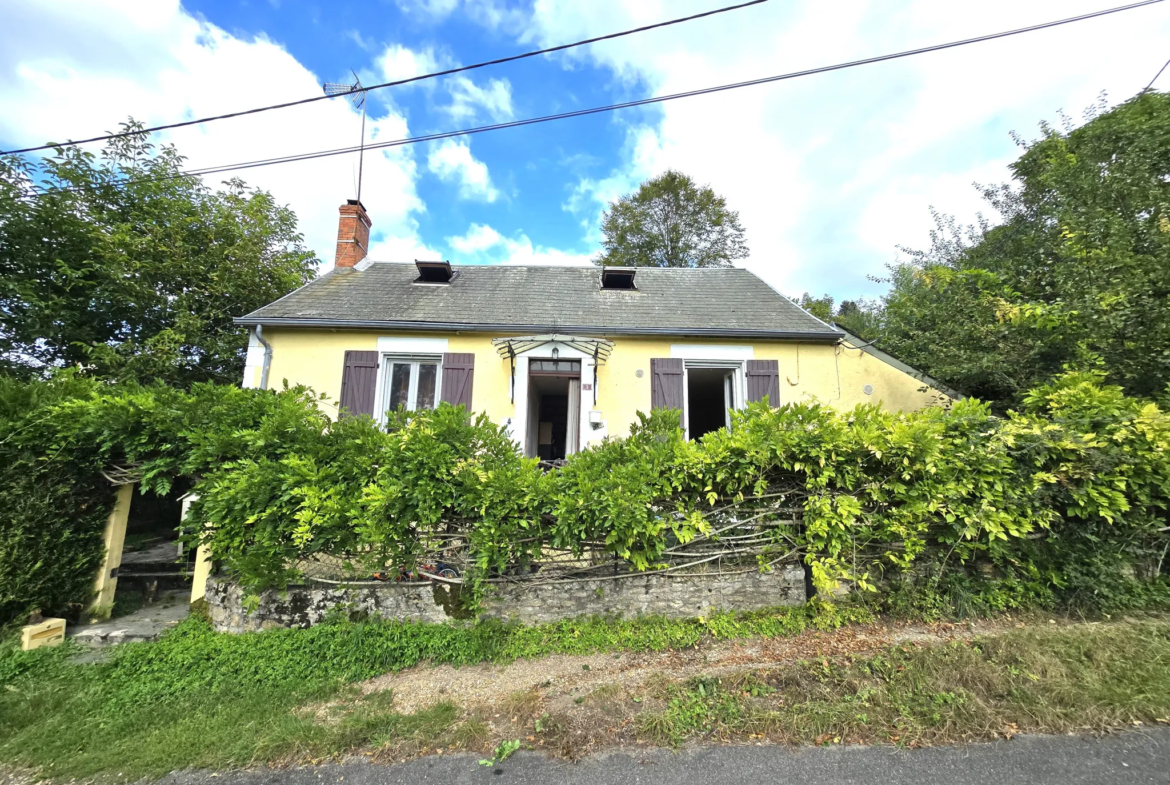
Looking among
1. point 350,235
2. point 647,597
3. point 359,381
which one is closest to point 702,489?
point 647,597

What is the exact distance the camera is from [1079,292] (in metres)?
5.30

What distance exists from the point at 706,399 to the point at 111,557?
34.5ft

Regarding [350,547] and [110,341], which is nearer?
[350,547]

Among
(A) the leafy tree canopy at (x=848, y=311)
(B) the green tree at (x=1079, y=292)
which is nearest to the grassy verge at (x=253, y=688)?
(B) the green tree at (x=1079, y=292)

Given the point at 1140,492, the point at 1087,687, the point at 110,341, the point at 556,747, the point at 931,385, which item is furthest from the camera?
the point at 110,341

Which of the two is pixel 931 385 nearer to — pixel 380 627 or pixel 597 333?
pixel 597 333

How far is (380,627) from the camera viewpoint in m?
4.05

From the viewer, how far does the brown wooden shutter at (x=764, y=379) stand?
7461 mm

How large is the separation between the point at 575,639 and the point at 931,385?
714cm

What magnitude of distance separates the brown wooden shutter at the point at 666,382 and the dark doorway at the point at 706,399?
2.11 feet

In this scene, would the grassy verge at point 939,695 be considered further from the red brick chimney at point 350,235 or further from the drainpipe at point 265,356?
the red brick chimney at point 350,235

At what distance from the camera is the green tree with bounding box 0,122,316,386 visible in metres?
9.09

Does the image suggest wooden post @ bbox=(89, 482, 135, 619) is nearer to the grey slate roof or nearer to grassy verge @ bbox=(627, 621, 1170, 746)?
the grey slate roof

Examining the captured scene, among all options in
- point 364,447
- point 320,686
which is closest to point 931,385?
point 364,447
